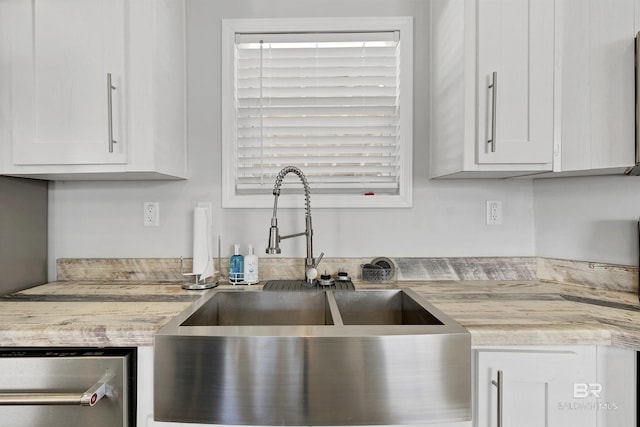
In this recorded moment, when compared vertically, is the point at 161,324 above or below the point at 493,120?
below

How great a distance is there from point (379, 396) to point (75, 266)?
5.16 feet

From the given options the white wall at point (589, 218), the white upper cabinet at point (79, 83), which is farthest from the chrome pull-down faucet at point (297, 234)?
the white wall at point (589, 218)

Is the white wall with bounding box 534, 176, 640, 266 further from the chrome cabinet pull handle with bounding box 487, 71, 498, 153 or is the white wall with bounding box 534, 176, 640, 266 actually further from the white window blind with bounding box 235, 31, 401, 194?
the white window blind with bounding box 235, 31, 401, 194

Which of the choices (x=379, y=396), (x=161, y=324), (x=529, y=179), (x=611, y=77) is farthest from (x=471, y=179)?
(x=161, y=324)

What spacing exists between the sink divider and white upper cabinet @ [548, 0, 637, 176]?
3.23 ft

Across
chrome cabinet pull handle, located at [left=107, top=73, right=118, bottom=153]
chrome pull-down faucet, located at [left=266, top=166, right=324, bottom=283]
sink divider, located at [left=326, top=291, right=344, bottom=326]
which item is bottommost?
sink divider, located at [left=326, top=291, right=344, bottom=326]

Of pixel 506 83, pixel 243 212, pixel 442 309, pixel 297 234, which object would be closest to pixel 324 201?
pixel 297 234

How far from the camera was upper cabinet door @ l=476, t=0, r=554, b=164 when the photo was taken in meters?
1.39

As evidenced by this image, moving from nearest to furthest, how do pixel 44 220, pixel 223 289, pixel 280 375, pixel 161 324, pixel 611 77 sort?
pixel 280 375 < pixel 161 324 < pixel 611 77 < pixel 223 289 < pixel 44 220

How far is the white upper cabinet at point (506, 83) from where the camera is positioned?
4.57 ft

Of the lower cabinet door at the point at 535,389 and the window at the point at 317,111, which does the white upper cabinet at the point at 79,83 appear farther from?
the lower cabinet door at the point at 535,389

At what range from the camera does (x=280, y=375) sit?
992 mm

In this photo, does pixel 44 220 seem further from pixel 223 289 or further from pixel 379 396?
pixel 379 396

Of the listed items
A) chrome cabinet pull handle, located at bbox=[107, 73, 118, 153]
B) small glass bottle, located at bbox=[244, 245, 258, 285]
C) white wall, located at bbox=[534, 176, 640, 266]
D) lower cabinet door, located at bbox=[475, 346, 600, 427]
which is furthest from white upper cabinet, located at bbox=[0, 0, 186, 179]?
white wall, located at bbox=[534, 176, 640, 266]
